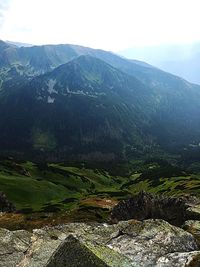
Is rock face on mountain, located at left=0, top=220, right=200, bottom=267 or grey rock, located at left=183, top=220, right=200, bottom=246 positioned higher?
rock face on mountain, located at left=0, top=220, right=200, bottom=267

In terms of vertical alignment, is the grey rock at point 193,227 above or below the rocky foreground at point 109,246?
below

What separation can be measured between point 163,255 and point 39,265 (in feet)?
24.4

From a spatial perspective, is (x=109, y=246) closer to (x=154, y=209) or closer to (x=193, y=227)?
(x=193, y=227)

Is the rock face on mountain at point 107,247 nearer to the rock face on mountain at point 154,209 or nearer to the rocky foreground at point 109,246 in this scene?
the rocky foreground at point 109,246

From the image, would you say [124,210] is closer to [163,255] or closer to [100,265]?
[163,255]

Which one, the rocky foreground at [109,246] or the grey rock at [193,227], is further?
the grey rock at [193,227]

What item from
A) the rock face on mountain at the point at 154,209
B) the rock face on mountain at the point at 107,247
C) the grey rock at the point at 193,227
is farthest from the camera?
the rock face on mountain at the point at 154,209

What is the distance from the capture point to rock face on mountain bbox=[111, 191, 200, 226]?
165 feet

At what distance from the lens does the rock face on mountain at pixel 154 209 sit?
5024cm

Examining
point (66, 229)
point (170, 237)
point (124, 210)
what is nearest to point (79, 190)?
point (124, 210)

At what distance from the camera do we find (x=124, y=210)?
62.3 m

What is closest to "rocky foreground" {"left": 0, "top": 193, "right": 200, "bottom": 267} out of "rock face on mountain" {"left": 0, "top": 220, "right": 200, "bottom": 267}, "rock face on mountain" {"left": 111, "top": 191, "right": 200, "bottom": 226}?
"rock face on mountain" {"left": 0, "top": 220, "right": 200, "bottom": 267}

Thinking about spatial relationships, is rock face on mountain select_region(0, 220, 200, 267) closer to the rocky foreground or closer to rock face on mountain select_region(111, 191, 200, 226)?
the rocky foreground

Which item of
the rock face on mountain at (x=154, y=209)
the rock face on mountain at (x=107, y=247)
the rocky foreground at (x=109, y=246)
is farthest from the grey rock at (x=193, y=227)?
the rock face on mountain at (x=154, y=209)
